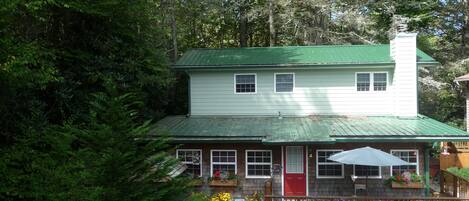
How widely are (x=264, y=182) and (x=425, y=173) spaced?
5.39 m

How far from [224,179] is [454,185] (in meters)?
7.52

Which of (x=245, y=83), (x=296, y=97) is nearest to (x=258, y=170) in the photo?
(x=296, y=97)

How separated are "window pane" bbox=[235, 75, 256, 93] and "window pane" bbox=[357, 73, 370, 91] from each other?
4.04m

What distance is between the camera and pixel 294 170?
48.4ft

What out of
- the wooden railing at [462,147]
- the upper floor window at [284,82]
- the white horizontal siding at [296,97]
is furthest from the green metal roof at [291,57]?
the wooden railing at [462,147]

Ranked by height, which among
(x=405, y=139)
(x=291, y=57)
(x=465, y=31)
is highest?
(x=465, y=31)

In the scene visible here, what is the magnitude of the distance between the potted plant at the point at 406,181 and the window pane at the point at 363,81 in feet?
12.2

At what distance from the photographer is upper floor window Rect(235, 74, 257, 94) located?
16734 mm

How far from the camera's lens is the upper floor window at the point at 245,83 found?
16734 millimetres

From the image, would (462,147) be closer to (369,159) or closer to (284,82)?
(284,82)

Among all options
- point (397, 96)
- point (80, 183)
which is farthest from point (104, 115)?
point (397, 96)

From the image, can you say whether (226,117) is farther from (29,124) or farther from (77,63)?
(29,124)

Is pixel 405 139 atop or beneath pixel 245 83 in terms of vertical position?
beneath

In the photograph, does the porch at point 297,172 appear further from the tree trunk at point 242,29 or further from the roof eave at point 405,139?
the tree trunk at point 242,29
